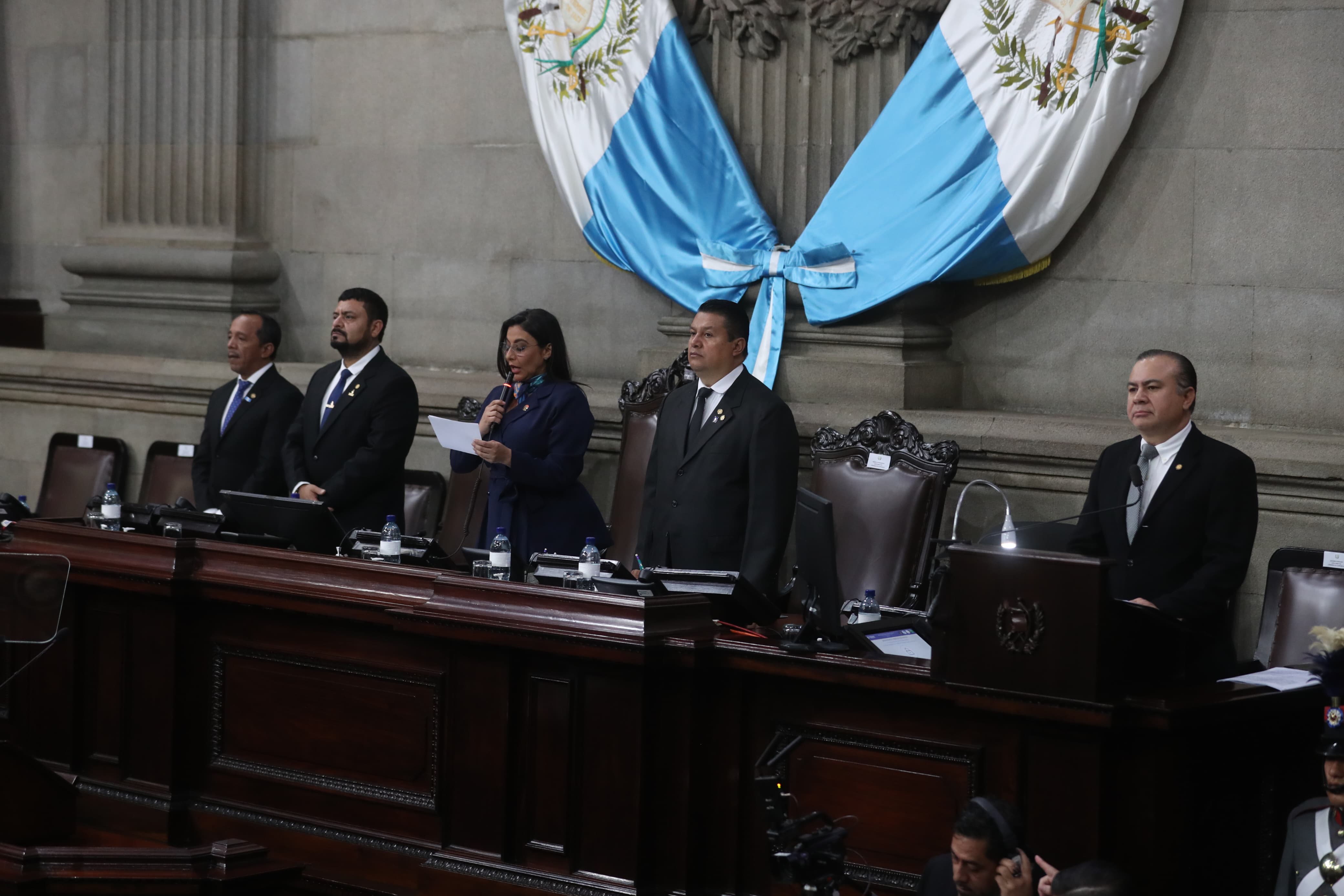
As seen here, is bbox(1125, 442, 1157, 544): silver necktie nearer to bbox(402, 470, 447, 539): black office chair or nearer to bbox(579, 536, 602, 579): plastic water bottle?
bbox(579, 536, 602, 579): plastic water bottle

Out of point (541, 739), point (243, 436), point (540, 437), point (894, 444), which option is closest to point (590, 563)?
point (541, 739)

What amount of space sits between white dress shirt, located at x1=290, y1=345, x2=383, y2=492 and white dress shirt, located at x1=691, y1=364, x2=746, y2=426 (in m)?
1.28

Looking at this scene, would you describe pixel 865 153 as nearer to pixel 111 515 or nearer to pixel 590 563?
pixel 590 563

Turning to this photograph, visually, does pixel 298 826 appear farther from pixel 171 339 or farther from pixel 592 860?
pixel 171 339

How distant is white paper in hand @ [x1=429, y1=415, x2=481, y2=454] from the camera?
16.8ft

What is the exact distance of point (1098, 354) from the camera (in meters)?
6.09

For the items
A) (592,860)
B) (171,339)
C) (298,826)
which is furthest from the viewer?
(171,339)

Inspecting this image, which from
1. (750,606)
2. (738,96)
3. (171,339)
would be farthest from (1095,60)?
(171,339)

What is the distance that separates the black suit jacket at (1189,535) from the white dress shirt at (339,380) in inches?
98.1

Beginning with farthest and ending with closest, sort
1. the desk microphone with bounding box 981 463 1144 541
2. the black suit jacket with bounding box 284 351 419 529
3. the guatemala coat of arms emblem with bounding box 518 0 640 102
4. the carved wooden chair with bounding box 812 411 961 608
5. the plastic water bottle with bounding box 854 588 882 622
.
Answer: the guatemala coat of arms emblem with bounding box 518 0 640 102 → the carved wooden chair with bounding box 812 411 961 608 → the black suit jacket with bounding box 284 351 419 529 → the plastic water bottle with bounding box 854 588 882 622 → the desk microphone with bounding box 981 463 1144 541

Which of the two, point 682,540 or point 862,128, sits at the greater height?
point 862,128

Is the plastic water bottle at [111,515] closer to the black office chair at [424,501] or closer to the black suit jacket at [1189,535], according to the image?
the black office chair at [424,501]

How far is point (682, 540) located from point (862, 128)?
6.94 feet

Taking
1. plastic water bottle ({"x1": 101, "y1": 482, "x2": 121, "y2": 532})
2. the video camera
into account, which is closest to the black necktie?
the video camera
